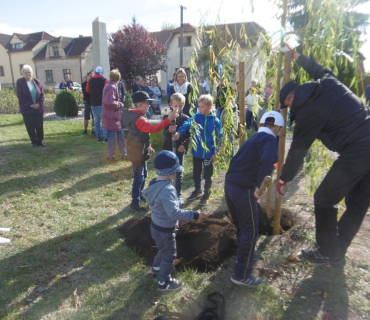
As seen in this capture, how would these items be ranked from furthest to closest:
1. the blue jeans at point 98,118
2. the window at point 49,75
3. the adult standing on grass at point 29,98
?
the window at point 49,75, the blue jeans at point 98,118, the adult standing on grass at point 29,98

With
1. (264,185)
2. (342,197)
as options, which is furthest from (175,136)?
(342,197)

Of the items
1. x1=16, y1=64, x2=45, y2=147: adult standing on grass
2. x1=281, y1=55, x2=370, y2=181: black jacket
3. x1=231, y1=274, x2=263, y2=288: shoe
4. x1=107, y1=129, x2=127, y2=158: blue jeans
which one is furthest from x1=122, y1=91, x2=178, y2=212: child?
x1=16, y1=64, x2=45, y2=147: adult standing on grass

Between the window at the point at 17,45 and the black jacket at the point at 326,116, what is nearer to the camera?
the black jacket at the point at 326,116

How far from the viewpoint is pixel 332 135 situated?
2.85 meters

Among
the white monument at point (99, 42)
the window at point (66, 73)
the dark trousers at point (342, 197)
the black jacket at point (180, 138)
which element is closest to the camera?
the dark trousers at point (342, 197)

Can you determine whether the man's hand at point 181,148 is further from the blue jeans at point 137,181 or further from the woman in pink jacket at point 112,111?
the woman in pink jacket at point 112,111

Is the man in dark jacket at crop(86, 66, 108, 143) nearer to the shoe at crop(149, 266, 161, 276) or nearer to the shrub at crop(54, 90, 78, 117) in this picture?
the shoe at crop(149, 266, 161, 276)

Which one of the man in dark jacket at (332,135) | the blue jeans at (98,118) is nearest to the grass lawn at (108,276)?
the man in dark jacket at (332,135)

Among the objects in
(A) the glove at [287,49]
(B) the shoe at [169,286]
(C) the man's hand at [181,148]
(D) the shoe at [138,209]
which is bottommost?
(B) the shoe at [169,286]

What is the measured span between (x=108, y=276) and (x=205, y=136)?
239 centimetres

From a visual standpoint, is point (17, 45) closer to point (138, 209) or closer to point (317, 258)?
point (138, 209)

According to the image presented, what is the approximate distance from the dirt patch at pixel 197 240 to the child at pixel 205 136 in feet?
3.10

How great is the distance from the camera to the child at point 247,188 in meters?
2.82

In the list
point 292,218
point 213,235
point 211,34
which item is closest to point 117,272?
point 213,235
